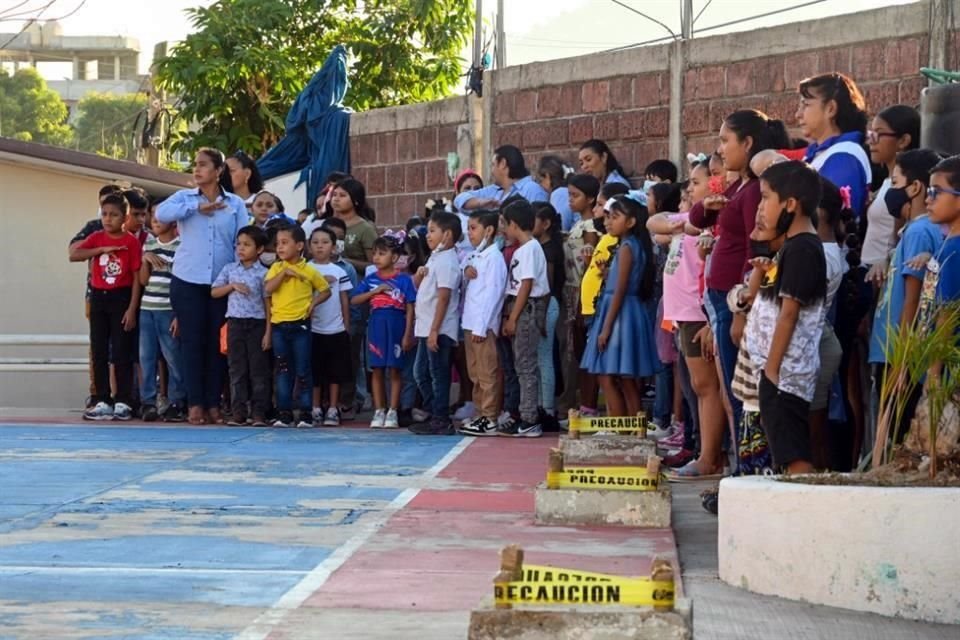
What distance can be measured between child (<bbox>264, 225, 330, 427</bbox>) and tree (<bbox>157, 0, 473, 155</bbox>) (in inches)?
536

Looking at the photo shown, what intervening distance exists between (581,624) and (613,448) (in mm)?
4434

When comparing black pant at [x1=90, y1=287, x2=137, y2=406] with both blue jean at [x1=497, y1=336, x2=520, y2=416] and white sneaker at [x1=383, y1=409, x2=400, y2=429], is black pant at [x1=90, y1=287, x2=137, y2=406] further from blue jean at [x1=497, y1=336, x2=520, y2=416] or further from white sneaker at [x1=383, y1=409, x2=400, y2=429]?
blue jean at [x1=497, y1=336, x2=520, y2=416]

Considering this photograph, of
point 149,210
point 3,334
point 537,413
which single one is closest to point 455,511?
point 537,413

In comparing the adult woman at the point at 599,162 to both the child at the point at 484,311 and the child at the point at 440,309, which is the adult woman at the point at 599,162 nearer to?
the child at the point at 484,311

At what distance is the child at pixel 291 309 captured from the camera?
13.2m

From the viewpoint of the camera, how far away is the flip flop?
934 centimetres

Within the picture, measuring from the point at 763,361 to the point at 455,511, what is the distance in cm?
182

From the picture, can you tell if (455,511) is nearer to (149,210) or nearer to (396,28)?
(149,210)

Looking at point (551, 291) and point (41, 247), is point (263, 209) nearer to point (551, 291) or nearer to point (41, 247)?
point (551, 291)

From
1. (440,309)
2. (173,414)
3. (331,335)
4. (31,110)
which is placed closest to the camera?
(440,309)

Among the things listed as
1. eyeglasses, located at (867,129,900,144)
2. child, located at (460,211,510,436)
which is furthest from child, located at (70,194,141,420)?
eyeglasses, located at (867,129,900,144)

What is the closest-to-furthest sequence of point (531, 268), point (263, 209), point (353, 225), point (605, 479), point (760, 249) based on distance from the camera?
point (760, 249) → point (605, 479) → point (531, 268) → point (263, 209) → point (353, 225)

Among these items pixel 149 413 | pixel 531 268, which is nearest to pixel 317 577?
pixel 531 268

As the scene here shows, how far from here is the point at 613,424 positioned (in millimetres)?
9312
